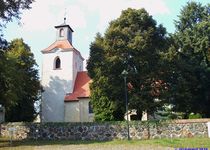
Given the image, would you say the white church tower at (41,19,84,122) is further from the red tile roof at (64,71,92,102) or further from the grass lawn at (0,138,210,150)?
the grass lawn at (0,138,210,150)

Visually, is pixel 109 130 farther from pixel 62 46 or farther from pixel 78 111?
pixel 62 46

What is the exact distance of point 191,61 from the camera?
41.1 metres

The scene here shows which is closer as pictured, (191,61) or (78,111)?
(191,61)

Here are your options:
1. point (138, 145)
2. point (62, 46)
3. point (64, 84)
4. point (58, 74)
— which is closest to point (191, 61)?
point (138, 145)

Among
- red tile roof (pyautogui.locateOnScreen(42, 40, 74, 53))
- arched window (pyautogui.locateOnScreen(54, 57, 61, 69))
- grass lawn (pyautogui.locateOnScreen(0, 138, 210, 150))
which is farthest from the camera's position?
red tile roof (pyautogui.locateOnScreen(42, 40, 74, 53))

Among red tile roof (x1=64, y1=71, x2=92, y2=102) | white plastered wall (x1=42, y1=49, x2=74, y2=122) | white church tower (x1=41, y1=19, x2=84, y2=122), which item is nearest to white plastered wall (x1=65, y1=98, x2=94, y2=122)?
red tile roof (x1=64, y1=71, x2=92, y2=102)

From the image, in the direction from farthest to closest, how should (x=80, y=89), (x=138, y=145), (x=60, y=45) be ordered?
(x=60, y=45), (x=80, y=89), (x=138, y=145)

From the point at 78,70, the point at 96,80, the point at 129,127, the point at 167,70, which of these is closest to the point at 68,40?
the point at 78,70

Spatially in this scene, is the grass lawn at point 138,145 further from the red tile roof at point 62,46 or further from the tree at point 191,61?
the red tile roof at point 62,46

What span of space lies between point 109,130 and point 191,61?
45.9 feet

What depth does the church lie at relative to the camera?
167 ft

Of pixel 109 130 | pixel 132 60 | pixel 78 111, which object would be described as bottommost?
pixel 109 130

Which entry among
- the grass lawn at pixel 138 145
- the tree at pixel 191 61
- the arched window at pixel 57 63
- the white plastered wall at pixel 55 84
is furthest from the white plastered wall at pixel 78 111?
the grass lawn at pixel 138 145

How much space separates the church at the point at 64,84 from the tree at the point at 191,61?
14983mm
